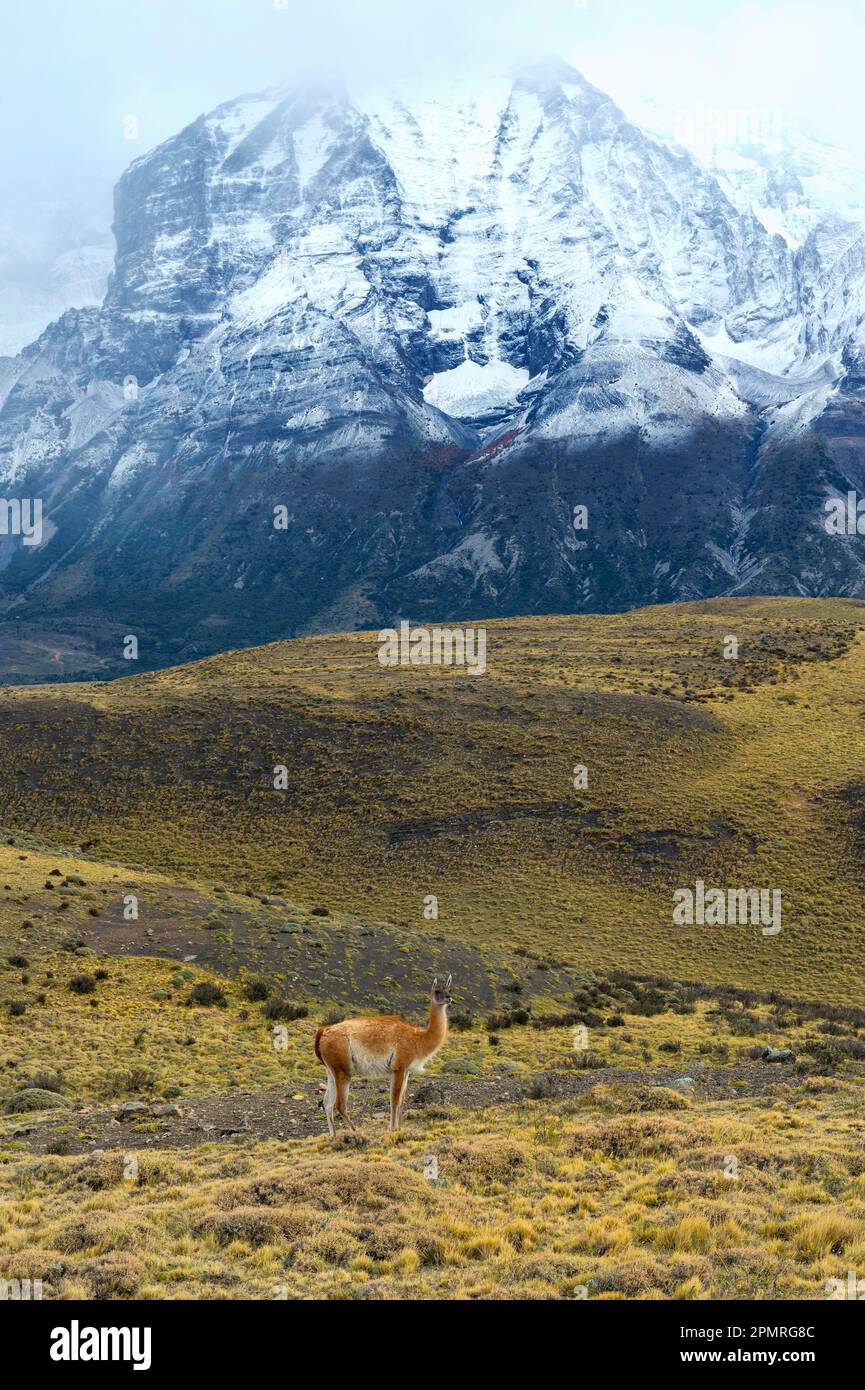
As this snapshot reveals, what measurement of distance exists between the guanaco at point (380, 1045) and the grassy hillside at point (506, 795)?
23103 millimetres

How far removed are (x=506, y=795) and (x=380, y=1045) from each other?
44.7 meters

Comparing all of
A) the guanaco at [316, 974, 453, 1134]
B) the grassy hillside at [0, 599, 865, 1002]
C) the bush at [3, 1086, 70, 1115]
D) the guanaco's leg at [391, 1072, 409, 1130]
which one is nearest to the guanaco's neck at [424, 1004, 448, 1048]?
the guanaco at [316, 974, 453, 1134]

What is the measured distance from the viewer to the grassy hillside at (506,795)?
1891 inches

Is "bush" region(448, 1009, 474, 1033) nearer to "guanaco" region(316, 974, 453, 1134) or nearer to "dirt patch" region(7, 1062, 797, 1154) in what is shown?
"dirt patch" region(7, 1062, 797, 1154)

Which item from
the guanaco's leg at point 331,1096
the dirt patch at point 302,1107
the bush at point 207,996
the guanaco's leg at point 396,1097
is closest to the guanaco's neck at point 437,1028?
the guanaco's leg at point 396,1097

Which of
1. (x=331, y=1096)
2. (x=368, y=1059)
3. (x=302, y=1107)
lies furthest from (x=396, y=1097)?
(x=302, y=1107)

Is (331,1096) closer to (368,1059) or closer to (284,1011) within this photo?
(368,1059)

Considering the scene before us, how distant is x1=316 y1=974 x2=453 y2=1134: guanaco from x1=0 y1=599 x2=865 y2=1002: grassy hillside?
2310cm

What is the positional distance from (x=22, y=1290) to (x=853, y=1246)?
8.79m

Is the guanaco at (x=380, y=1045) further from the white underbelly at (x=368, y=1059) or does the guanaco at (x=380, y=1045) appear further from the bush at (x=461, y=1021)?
the bush at (x=461, y=1021)

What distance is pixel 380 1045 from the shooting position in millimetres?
16172

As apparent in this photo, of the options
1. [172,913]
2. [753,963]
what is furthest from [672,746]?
[172,913]

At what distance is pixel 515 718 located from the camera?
70000mm

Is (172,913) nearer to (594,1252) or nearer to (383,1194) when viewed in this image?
(383,1194)
